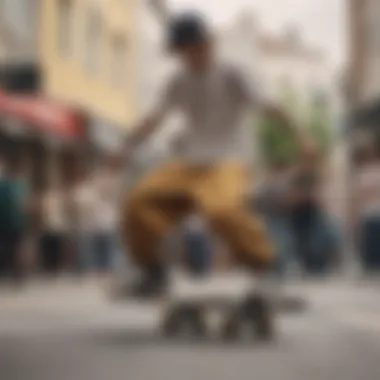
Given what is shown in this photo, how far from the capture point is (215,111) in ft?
2.03

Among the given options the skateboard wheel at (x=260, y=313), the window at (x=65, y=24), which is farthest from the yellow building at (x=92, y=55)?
the skateboard wheel at (x=260, y=313)

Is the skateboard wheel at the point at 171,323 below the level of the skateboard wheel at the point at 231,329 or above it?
above

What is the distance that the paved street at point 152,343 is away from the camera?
1.70 feet

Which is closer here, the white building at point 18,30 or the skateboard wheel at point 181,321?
the white building at point 18,30

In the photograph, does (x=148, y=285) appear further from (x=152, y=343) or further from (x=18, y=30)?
(x=18, y=30)

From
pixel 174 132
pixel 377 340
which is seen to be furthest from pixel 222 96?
pixel 377 340

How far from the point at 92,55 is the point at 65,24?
1.5 inches

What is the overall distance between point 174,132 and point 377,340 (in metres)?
0.13

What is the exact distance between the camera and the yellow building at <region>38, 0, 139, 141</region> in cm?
54

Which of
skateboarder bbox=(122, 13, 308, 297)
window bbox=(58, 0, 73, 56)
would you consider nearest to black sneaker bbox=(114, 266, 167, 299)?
skateboarder bbox=(122, 13, 308, 297)

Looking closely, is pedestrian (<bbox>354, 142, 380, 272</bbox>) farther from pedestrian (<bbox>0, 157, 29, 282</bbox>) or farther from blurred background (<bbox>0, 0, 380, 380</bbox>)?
pedestrian (<bbox>0, 157, 29, 282</bbox>)

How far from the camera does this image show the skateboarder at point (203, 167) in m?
0.57

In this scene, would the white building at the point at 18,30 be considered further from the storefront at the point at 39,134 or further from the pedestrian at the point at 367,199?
the pedestrian at the point at 367,199

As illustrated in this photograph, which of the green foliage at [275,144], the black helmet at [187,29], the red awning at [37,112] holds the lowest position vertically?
the green foliage at [275,144]
